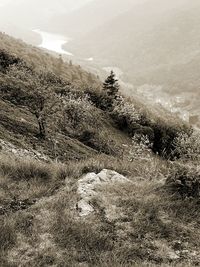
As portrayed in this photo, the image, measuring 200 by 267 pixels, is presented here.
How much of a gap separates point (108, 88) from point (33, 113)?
485 inches

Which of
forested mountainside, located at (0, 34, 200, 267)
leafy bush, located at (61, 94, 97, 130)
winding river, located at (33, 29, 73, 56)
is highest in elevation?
winding river, located at (33, 29, 73, 56)

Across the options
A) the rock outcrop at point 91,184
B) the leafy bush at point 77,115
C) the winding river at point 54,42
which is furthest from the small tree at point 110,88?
the winding river at point 54,42

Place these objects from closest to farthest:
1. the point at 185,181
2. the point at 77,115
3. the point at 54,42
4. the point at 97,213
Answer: the point at 97,213, the point at 185,181, the point at 77,115, the point at 54,42

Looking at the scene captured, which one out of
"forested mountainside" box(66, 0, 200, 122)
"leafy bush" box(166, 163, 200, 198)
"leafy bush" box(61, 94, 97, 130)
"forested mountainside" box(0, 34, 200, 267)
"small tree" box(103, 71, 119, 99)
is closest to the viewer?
"forested mountainside" box(0, 34, 200, 267)

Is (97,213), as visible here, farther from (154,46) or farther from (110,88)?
(154,46)

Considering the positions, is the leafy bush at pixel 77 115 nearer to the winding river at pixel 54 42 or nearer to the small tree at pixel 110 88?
the small tree at pixel 110 88

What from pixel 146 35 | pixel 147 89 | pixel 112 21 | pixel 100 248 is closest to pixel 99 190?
pixel 100 248

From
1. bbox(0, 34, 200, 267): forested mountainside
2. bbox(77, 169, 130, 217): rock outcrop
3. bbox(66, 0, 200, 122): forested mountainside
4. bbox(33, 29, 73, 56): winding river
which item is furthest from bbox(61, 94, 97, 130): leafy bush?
bbox(33, 29, 73, 56): winding river

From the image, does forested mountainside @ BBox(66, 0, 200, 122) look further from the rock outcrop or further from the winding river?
the rock outcrop

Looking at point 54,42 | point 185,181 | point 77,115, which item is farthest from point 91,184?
point 54,42

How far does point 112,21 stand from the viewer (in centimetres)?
17050

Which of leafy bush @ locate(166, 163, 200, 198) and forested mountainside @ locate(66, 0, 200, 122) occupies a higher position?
forested mountainside @ locate(66, 0, 200, 122)

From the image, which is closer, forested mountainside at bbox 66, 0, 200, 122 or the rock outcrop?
the rock outcrop

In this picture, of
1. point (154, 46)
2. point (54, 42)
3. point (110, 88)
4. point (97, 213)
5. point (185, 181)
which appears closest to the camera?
point (97, 213)
